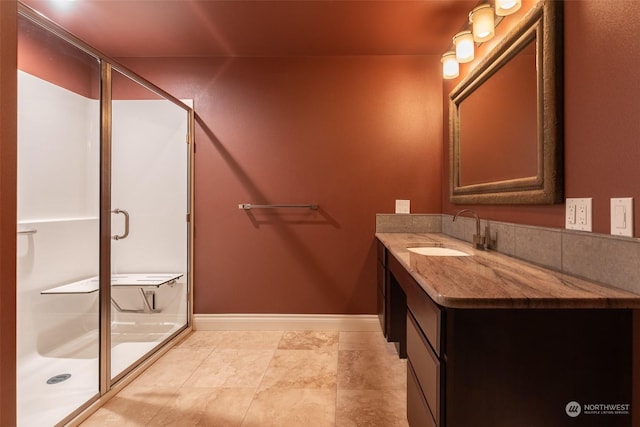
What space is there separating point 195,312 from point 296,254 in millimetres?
1012

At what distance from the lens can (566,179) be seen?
117 centimetres

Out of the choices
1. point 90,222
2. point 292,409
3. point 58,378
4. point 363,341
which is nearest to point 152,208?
point 90,222

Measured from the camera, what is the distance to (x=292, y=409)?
5.18 feet

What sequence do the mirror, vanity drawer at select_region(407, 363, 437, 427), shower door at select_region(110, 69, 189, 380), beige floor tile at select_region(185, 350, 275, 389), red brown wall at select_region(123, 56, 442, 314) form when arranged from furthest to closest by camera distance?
red brown wall at select_region(123, 56, 442, 314), shower door at select_region(110, 69, 189, 380), beige floor tile at select_region(185, 350, 275, 389), the mirror, vanity drawer at select_region(407, 363, 437, 427)

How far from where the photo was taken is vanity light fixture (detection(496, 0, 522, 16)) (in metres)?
1.40

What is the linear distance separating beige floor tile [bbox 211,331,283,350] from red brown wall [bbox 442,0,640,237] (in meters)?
2.00

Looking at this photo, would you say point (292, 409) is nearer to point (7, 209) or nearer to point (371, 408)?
point (371, 408)

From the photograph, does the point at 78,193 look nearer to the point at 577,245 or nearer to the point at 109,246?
the point at 109,246

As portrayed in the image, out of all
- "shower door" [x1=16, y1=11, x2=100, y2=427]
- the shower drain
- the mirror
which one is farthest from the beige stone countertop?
the shower drain

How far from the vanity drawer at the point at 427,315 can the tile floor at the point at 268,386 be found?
76 cm

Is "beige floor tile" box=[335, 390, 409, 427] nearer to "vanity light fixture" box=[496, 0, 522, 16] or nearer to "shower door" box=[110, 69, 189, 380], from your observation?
"shower door" box=[110, 69, 189, 380]

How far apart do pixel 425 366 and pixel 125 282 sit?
2.25m

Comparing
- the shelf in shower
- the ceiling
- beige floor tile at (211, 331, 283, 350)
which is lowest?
beige floor tile at (211, 331, 283, 350)

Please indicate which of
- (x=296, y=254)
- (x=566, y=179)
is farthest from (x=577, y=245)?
(x=296, y=254)
